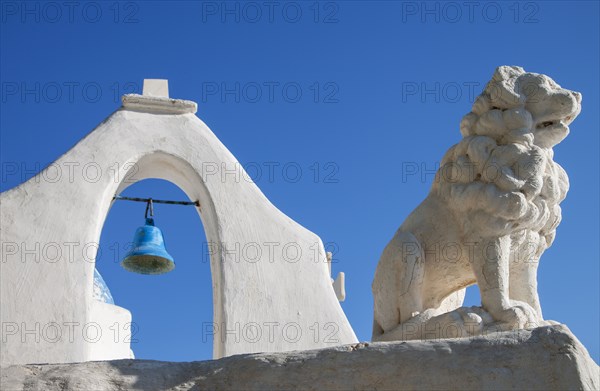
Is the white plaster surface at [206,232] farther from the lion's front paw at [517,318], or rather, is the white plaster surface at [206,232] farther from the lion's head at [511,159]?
the lion's front paw at [517,318]

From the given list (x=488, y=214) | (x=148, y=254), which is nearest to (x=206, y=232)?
(x=148, y=254)

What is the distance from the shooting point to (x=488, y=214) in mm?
5512

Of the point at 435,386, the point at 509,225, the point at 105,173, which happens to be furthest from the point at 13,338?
the point at 435,386

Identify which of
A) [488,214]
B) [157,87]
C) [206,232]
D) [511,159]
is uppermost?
[157,87]

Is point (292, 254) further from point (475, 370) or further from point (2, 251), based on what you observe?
point (475, 370)

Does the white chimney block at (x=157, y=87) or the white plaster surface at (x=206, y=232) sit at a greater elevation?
the white chimney block at (x=157, y=87)

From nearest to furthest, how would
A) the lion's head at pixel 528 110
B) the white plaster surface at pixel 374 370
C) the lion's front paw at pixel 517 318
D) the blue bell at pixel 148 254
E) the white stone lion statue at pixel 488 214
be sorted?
the white plaster surface at pixel 374 370
the lion's front paw at pixel 517 318
the white stone lion statue at pixel 488 214
the lion's head at pixel 528 110
the blue bell at pixel 148 254

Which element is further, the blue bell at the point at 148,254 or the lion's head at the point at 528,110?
the blue bell at the point at 148,254

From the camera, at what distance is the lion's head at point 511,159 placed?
216 inches

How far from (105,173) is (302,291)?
1.92 m

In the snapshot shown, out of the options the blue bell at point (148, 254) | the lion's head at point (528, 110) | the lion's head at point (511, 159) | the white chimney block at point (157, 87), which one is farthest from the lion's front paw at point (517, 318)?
the white chimney block at point (157, 87)

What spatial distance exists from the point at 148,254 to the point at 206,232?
26.3 inches

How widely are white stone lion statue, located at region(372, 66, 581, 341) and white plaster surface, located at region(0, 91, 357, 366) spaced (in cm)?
122

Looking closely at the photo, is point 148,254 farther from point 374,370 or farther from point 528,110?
point 374,370
